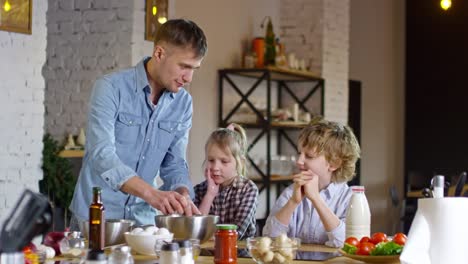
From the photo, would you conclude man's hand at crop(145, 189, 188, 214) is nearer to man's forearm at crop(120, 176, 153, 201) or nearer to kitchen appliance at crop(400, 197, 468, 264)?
man's forearm at crop(120, 176, 153, 201)

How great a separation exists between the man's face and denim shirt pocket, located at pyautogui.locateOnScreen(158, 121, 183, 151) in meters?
0.22

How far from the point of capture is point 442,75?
39.6 ft

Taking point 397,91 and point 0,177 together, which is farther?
point 397,91

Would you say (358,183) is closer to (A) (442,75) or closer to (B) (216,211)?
(A) (442,75)

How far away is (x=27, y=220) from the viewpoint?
182 centimetres

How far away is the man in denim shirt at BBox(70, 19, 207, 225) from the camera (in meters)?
3.55

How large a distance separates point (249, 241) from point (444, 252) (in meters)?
0.73

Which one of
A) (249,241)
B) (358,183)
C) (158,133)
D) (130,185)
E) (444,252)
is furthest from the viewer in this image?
(358,183)

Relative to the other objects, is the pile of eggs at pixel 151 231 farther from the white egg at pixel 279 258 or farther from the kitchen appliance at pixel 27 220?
the kitchen appliance at pixel 27 220

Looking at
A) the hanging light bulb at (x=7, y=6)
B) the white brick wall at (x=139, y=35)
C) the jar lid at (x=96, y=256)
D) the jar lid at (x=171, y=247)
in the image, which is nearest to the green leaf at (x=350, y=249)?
the jar lid at (x=171, y=247)

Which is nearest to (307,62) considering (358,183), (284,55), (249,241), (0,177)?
(284,55)

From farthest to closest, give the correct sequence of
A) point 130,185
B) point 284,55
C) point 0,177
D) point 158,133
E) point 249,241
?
point 284,55, point 0,177, point 158,133, point 130,185, point 249,241

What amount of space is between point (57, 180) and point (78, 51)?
1133 mm

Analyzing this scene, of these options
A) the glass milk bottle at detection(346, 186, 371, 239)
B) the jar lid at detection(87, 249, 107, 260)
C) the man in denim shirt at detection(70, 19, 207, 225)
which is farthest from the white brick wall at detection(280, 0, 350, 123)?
the jar lid at detection(87, 249, 107, 260)
